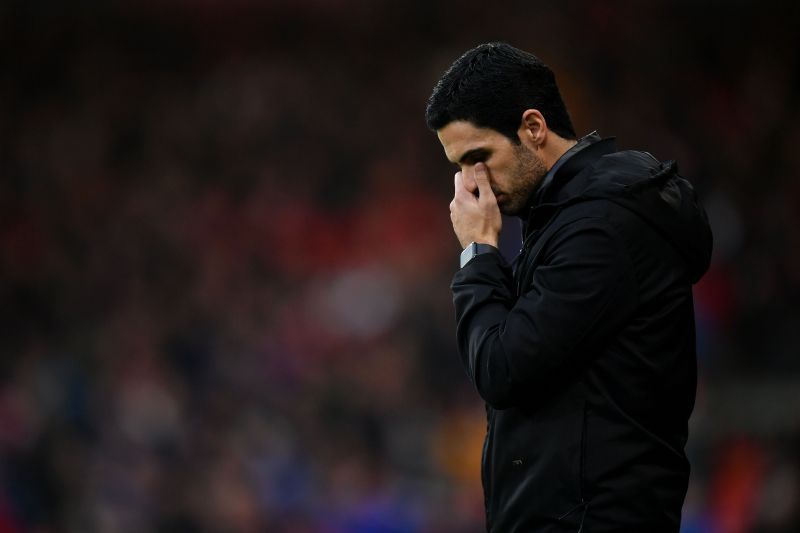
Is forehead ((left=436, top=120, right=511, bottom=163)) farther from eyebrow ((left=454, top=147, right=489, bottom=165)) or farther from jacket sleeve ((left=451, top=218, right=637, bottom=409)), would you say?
jacket sleeve ((left=451, top=218, right=637, bottom=409))

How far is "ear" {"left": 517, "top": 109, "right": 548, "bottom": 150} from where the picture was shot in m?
1.69

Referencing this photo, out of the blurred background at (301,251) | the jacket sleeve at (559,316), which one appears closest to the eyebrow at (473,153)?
the jacket sleeve at (559,316)

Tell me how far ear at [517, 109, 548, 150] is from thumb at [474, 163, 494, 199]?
0.25 ft

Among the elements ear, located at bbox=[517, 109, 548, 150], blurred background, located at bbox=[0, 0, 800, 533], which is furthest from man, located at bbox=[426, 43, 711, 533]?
blurred background, located at bbox=[0, 0, 800, 533]

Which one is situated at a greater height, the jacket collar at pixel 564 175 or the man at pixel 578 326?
the jacket collar at pixel 564 175

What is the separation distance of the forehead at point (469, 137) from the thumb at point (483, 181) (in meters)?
0.03

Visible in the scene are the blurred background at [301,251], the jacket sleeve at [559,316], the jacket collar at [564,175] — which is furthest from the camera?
the blurred background at [301,251]

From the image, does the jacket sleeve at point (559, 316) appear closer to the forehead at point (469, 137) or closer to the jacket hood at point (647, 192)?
the jacket hood at point (647, 192)

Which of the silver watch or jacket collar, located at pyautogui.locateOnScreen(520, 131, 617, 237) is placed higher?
jacket collar, located at pyautogui.locateOnScreen(520, 131, 617, 237)

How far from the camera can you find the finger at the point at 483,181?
1.72 meters

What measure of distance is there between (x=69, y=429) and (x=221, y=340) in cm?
89

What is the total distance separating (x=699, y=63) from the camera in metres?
6.31

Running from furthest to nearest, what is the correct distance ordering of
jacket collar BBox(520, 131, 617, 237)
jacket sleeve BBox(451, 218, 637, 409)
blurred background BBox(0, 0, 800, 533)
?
blurred background BBox(0, 0, 800, 533) → jacket collar BBox(520, 131, 617, 237) → jacket sleeve BBox(451, 218, 637, 409)

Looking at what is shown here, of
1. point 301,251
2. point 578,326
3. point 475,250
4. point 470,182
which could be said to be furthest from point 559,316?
point 301,251
